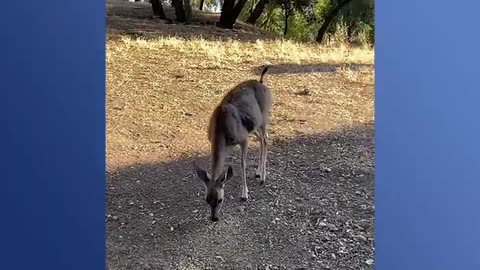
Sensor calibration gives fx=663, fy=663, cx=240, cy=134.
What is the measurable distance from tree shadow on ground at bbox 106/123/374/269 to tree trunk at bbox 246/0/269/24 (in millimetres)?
475

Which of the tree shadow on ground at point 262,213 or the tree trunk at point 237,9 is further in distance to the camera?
the tree trunk at point 237,9

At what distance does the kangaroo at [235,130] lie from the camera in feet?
7.93

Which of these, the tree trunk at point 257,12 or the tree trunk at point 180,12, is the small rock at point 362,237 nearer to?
the tree trunk at point 257,12

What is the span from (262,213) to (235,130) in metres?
0.32

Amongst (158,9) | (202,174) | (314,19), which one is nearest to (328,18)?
(314,19)

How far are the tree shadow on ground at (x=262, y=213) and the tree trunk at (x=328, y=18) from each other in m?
0.39

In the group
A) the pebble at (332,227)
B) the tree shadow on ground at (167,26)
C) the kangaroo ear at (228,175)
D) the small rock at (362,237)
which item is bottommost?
the small rock at (362,237)

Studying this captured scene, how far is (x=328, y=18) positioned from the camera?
2.54 meters

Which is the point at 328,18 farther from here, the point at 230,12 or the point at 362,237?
the point at 362,237
